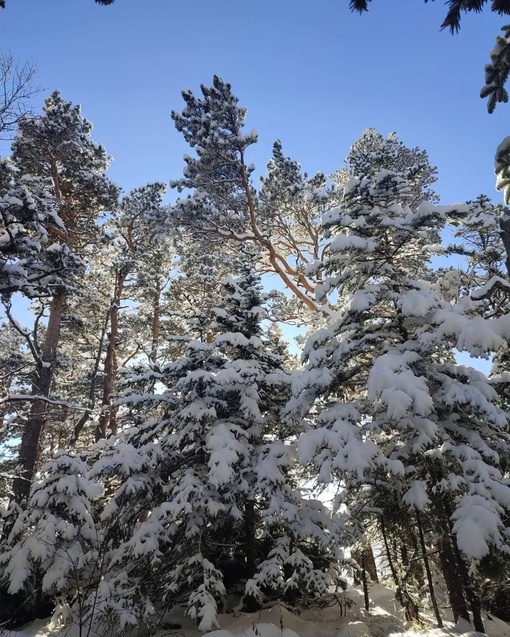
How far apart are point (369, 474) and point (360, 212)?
537 centimetres

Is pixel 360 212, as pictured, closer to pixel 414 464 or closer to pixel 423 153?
pixel 414 464

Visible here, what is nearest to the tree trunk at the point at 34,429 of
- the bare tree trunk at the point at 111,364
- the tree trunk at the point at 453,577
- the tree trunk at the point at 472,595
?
the bare tree trunk at the point at 111,364

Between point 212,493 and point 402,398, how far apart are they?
172 inches

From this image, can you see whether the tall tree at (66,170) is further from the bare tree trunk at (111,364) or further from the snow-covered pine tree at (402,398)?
the snow-covered pine tree at (402,398)

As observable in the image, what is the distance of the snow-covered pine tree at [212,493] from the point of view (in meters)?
7.22

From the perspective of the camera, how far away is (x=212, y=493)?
7.71 m

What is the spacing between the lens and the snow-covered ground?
6.74 meters

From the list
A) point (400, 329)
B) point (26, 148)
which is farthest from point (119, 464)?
point (26, 148)

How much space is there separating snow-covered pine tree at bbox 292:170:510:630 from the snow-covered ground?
3.57 ft

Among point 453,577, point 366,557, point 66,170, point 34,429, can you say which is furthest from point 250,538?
point 66,170

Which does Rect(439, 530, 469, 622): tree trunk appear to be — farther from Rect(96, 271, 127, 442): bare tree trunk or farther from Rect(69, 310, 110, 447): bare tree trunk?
Rect(96, 271, 127, 442): bare tree trunk

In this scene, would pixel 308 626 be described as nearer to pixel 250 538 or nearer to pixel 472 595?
pixel 250 538

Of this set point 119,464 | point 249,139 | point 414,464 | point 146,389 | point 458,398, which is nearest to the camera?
point 458,398

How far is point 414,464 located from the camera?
24.0 ft
